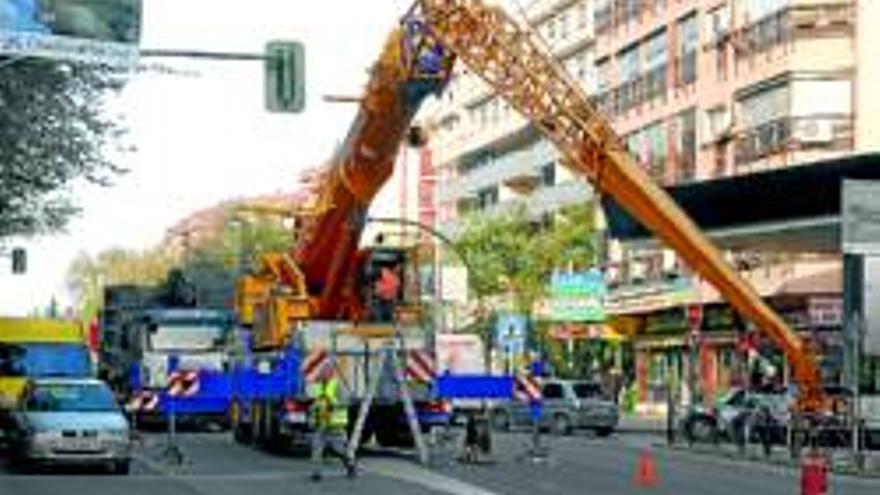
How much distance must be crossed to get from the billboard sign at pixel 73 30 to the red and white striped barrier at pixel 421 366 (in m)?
12.1

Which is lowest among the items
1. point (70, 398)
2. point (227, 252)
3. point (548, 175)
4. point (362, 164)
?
point (70, 398)

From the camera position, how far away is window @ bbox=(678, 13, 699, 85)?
74.7 metres

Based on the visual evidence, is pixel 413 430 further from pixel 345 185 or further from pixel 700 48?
pixel 700 48

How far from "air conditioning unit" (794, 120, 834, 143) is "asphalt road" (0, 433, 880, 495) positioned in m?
24.9

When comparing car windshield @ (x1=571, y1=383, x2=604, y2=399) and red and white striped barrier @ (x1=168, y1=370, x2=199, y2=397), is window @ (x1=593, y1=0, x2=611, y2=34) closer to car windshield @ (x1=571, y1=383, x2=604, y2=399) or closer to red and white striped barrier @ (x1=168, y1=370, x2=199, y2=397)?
car windshield @ (x1=571, y1=383, x2=604, y2=399)

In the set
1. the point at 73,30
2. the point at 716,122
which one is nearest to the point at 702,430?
the point at 716,122

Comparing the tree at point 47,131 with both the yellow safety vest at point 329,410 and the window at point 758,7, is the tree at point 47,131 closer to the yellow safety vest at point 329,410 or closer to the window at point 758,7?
the yellow safety vest at point 329,410

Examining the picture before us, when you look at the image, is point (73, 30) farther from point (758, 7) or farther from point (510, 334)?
point (758, 7)

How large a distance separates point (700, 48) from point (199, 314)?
98.6 ft

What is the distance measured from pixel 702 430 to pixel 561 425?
6.24m

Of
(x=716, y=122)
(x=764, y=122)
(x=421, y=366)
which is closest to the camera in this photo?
(x=421, y=366)

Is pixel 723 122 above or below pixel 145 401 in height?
above

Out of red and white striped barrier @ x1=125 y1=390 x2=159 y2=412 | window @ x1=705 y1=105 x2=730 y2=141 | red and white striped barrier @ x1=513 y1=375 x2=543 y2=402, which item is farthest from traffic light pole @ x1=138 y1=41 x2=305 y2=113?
window @ x1=705 y1=105 x2=730 y2=141

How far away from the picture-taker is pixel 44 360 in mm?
41312
